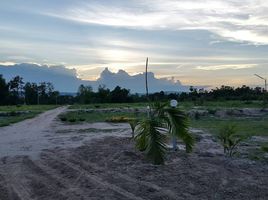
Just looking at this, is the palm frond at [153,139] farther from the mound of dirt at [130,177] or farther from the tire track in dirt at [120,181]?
the tire track in dirt at [120,181]

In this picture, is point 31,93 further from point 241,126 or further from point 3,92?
point 241,126

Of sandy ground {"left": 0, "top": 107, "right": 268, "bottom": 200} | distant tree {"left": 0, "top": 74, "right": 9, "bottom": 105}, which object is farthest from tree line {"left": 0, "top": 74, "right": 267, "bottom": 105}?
sandy ground {"left": 0, "top": 107, "right": 268, "bottom": 200}

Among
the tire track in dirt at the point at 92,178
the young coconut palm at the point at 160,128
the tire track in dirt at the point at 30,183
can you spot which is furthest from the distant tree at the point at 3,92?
the young coconut palm at the point at 160,128

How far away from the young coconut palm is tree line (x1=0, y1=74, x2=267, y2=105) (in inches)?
2353

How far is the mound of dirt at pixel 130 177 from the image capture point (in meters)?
8.98

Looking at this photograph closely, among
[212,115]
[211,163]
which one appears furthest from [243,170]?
[212,115]

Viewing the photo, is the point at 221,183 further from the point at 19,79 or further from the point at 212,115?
the point at 19,79

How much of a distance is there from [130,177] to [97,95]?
314 feet

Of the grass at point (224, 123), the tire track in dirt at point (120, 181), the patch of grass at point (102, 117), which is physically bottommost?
the grass at point (224, 123)

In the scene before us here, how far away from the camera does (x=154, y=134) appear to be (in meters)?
12.0

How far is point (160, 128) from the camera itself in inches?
481

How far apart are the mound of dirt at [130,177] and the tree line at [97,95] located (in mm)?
59730

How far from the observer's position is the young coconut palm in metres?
11.9

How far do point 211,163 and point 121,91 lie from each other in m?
90.1
